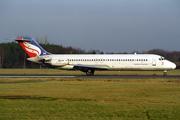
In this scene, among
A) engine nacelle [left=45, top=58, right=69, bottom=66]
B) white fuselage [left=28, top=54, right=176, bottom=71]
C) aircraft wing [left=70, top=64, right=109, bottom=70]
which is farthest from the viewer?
engine nacelle [left=45, top=58, right=69, bottom=66]

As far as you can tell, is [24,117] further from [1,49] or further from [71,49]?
[1,49]

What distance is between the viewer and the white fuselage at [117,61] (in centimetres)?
3816

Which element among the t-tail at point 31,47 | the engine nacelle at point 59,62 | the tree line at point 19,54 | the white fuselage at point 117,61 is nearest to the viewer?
the white fuselage at point 117,61

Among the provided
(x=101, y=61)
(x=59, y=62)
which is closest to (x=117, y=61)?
(x=101, y=61)

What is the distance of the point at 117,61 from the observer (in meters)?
38.8

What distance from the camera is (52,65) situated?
4066cm

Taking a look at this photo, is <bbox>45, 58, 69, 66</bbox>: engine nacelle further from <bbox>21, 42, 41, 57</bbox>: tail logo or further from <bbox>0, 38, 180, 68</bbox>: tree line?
<bbox>0, 38, 180, 68</bbox>: tree line

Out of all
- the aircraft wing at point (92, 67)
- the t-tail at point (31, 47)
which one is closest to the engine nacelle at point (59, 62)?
the aircraft wing at point (92, 67)

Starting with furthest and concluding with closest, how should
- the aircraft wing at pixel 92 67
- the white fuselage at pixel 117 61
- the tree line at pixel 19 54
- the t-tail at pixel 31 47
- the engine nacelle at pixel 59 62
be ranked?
the tree line at pixel 19 54
the t-tail at pixel 31 47
the engine nacelle at pixel 59 62
the aircraft wing at pixel 92 67
the white fuselage at pixel 117 61

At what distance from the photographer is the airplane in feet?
125

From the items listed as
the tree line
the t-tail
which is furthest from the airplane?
the tree line

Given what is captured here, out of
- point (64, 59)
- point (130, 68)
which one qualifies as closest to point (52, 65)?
point (64, 59)

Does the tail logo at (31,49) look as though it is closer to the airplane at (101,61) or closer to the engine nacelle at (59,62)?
the airplane at (101,61)

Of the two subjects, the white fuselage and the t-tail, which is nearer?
the white fuselage
